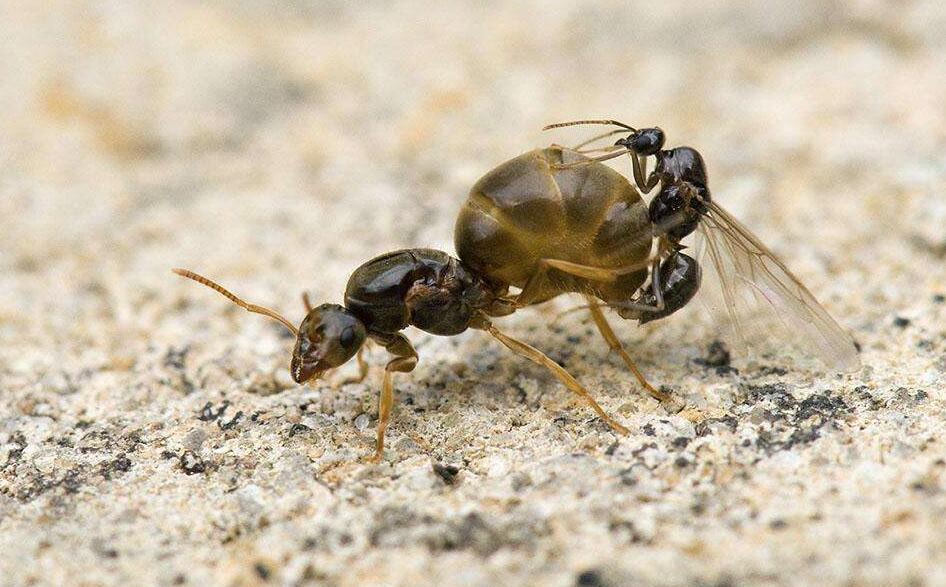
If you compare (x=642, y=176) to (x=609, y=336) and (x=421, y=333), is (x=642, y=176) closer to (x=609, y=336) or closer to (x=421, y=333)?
(x=609, y=336)

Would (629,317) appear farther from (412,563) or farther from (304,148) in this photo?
(304,148)

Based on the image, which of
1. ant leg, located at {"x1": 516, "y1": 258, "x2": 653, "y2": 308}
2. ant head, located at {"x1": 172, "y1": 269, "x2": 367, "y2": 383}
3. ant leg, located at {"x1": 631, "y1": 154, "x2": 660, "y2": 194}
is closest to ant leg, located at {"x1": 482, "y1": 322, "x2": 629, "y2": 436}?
ant leg, located at {"x1": 516, "y1": 258, "x2": 653, "y2": 308}

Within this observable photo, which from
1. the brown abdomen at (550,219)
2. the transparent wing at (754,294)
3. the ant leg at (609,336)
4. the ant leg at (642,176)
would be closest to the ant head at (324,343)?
the brown abdomen at (550,219)

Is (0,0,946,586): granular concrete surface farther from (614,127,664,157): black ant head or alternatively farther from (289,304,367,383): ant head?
(614,127,664,157): black ant head

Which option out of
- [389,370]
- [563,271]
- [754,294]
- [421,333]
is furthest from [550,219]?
[421,333]

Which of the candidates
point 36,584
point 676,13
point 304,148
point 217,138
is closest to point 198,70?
point 217,138

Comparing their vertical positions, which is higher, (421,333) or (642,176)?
(642,176)
